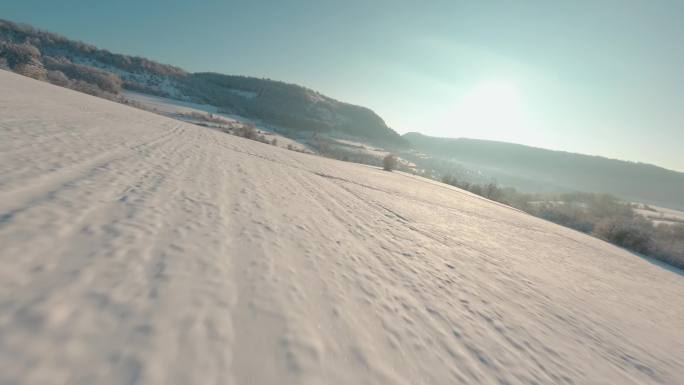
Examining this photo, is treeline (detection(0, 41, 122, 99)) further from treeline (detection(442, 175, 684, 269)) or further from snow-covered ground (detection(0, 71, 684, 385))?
treeline (detection(442, 175, 684, 269))

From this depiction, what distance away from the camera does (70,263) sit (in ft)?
8.14

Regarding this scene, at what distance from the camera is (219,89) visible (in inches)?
3243

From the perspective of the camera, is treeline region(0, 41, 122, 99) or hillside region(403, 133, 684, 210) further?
hillside region(403, 133, 684, 210)

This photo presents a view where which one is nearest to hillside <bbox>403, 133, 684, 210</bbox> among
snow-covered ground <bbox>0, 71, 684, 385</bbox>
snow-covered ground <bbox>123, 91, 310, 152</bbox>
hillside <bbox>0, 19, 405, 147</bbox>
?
hillside <bbox>0, 19, 405, 147</bbox>

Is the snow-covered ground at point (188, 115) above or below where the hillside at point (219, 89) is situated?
below

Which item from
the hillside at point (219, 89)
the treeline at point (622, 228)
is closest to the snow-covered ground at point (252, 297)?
the treeline at point (622, 228)

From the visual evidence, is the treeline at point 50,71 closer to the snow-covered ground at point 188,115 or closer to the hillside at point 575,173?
the snow-covered ground at point 188,115

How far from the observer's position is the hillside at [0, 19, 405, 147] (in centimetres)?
5745

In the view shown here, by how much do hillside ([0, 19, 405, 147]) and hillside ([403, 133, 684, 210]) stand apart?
34.8m

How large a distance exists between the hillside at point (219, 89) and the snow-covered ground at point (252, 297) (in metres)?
45.0

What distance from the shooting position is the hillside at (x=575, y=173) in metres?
73.6

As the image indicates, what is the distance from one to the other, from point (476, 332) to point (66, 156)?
701cm

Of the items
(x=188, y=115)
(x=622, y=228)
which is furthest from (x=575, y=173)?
(x=188, y=115)

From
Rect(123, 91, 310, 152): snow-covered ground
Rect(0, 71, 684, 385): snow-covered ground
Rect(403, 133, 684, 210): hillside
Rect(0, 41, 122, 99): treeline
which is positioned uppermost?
Rect(403, 133, 684, 210): hillside
